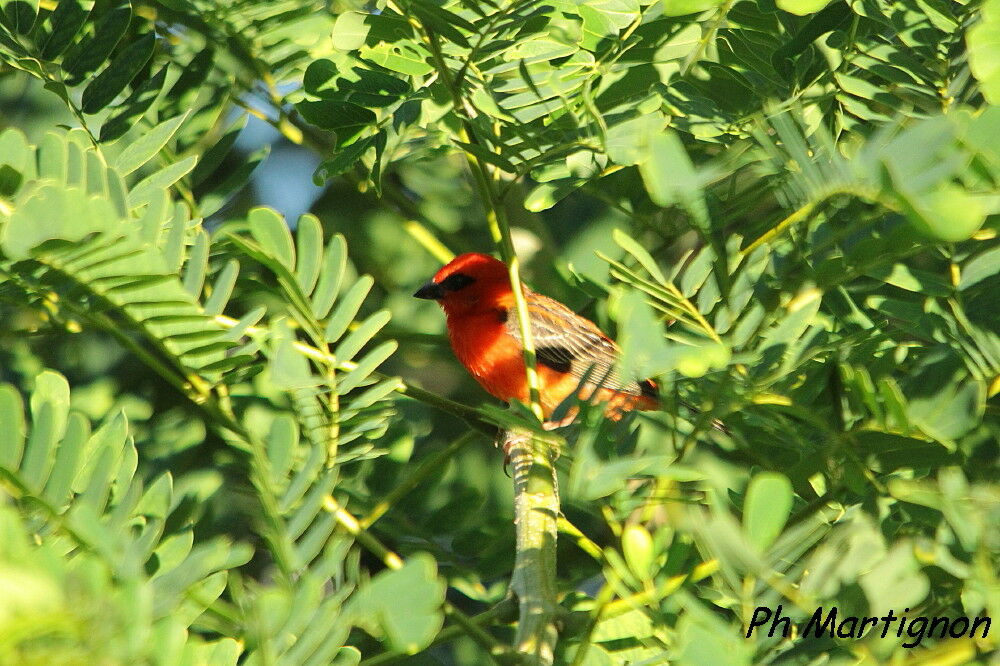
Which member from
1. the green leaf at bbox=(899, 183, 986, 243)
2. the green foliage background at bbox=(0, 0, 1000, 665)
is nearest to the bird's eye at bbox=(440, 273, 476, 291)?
the green foliage background at bbox=(0, 0, 1000, 665)

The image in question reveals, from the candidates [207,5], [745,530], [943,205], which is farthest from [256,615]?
[207,5]

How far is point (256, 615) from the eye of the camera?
122 cm

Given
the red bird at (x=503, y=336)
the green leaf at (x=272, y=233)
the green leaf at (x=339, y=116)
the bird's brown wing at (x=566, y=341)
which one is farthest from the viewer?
the bird's brown wing at (x=566, y=341)


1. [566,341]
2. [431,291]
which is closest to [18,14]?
[431,291]

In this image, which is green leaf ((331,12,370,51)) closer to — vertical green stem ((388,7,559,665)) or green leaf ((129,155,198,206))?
vertical green stem ((388,7,559,665))

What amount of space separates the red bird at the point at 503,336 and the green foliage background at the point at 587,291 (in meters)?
0.78

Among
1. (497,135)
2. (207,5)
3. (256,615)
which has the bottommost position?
(256,615)

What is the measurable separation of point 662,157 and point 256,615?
775 mm

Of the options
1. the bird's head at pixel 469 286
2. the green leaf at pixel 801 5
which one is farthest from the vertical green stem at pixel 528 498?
the bird's head at pixel 469 286

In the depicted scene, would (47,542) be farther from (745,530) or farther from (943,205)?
(943,205)

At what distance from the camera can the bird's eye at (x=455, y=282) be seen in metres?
3.54

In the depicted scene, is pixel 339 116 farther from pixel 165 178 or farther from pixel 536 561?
pixel 536 561

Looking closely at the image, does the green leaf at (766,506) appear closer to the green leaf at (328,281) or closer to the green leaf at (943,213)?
the green leaf at (943,213)

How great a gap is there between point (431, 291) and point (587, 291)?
1.33m
